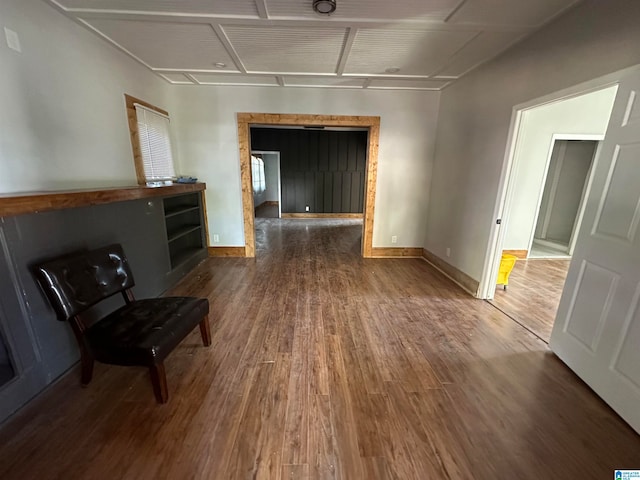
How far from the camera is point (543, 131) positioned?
4117mm

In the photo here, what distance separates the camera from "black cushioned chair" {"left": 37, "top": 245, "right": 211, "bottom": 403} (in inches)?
59.5

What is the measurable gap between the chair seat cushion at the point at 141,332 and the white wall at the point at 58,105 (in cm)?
114

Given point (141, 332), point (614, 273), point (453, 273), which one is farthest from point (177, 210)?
point (614, 273)

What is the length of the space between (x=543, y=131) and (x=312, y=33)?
403 cm

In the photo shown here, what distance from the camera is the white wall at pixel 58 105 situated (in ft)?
5.73

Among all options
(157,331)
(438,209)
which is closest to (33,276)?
(157,331)

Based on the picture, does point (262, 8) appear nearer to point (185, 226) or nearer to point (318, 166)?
A: point (185, 226)

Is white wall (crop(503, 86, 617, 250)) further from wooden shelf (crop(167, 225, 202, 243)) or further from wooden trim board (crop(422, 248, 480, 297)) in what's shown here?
wooden shelf (crop(167, 225, 202, 243))

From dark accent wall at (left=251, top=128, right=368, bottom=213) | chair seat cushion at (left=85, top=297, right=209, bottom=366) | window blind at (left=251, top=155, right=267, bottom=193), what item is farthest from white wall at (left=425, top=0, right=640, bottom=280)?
window blind at (left=251, top=155, right=267, bottom=193)

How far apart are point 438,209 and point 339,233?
280 centimetres

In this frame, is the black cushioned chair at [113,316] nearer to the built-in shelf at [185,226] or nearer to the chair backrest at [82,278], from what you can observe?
the chair backrest at [82,278]

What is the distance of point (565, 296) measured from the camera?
6.72 feet

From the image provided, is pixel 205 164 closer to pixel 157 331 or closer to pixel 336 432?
pixel 157 331

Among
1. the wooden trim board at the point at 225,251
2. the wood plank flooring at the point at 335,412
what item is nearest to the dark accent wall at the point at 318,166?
the wooden trim board at the point at 225,251
